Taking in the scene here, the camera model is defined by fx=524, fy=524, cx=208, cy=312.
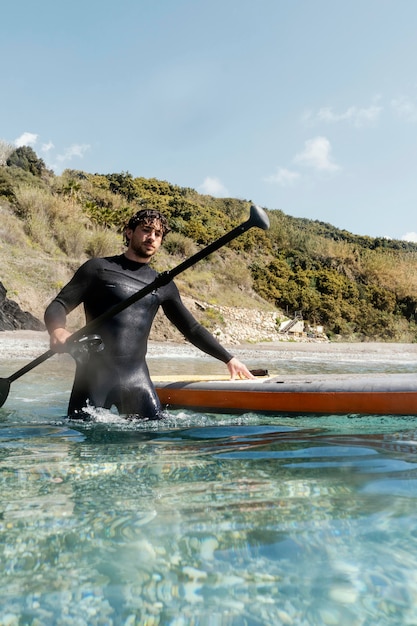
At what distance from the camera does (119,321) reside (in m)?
3.43

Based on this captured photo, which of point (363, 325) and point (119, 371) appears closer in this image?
point (119, 371)

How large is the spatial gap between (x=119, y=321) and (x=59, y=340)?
1.52 ft

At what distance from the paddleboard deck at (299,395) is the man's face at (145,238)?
4.35 feet

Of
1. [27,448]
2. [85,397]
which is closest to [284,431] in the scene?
[85,397]

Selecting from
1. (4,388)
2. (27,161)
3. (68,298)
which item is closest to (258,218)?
(68,298)

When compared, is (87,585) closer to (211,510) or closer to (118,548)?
(118,548)

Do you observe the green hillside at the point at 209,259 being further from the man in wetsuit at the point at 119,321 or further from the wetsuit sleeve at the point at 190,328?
the man in wetsuit at the point at 119,321

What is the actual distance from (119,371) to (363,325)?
2101cm

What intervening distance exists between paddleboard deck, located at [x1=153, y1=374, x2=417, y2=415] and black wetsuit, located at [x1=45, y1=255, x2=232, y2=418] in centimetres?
89

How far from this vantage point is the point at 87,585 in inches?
47.5

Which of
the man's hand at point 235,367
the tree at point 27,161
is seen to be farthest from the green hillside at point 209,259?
the man's hand at point 235,367

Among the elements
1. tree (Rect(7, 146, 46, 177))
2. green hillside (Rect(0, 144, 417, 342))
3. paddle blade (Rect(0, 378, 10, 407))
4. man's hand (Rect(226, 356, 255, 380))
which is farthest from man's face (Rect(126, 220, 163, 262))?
tree (Rect(7, 146, 46, 177))

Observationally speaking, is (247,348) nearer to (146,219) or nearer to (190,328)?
(190,328)

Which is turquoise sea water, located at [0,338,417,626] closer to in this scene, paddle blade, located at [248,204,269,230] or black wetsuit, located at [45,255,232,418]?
black wetsuit, located at [45,255,232,418]
